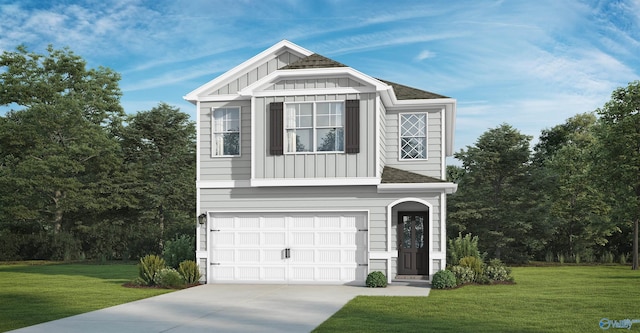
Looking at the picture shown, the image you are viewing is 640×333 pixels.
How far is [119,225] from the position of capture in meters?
41.0

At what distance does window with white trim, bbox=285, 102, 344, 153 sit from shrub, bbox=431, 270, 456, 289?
184 inches

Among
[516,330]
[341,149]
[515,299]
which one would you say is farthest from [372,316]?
[341,149]

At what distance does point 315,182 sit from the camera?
69.1ft

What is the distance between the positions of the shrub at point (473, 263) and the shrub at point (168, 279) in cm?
875

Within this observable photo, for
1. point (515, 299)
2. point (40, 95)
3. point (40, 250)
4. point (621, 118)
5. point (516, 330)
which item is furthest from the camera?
point (40, 95)

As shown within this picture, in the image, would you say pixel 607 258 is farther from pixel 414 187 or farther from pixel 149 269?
pixel 149 269

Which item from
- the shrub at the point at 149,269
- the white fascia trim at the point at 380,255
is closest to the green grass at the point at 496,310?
the white fascia trim at the point at 380,255

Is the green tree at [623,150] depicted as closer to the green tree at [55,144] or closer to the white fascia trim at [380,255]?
the white fascia trim at [380,255]

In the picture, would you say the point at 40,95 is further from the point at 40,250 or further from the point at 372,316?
the point at 372,316

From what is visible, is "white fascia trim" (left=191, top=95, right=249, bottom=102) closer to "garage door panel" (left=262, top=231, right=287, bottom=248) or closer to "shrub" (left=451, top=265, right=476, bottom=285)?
"garage door panel" (left=262, top=231, right=287, bottom=248)

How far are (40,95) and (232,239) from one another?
23123 mm

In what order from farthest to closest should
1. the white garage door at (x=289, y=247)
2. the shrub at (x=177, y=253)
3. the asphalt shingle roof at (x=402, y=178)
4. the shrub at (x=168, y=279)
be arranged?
the shrub at (x=177, y=253), the white garage door at (x=289, y=247), the asphalt shingle roof at (x=402, y=178), the shrub at (x=168, y=279)

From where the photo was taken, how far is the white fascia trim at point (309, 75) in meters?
20.7

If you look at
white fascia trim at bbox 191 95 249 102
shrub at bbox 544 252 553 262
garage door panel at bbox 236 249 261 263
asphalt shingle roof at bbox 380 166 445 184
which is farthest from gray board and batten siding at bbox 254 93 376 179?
shrub at bbox 544 252 553 262
